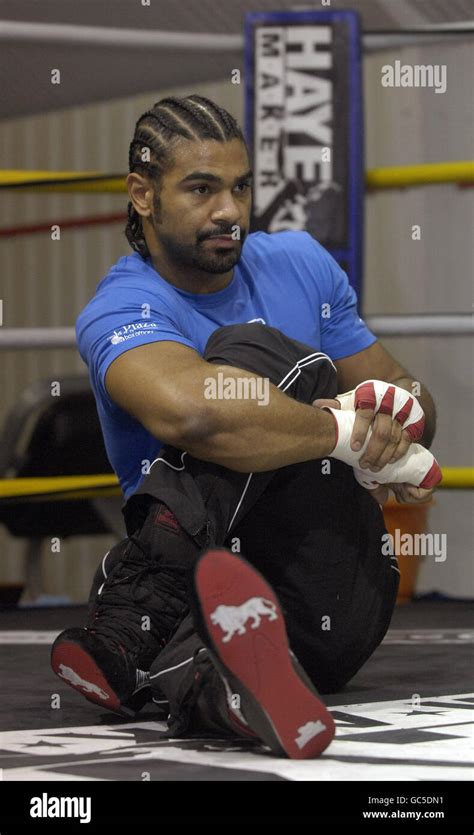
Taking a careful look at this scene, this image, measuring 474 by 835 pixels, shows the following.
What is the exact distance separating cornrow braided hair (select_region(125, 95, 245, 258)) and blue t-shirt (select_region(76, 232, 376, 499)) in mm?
110

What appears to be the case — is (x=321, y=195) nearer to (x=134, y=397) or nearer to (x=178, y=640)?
(x=134, y=397)

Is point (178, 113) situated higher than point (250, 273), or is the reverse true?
point (178, 113)

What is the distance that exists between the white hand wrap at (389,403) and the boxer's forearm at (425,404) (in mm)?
105

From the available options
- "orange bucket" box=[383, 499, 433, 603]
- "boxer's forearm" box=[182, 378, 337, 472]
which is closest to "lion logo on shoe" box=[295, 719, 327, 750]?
"boxer's forearm" box=[182, 378, 337, 472]

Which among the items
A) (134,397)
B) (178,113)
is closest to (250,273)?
(178,113)

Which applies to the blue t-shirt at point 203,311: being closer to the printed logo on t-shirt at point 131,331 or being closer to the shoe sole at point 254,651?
the printed logo on t-shirt at point 131,331

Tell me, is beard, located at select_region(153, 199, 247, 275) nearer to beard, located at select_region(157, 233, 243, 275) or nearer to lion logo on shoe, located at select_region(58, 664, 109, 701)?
beard, located at select_region(157, 233, 243, 275)

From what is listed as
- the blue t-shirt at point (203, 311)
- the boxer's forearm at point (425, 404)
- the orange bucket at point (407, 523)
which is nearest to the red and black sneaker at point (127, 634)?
the blue t-shirt at point (203, 311)

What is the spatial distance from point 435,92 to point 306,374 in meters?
2.13

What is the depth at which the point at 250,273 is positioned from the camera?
1.62m

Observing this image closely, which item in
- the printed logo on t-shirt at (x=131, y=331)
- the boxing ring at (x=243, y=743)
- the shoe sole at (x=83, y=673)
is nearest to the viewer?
the boxing ring at (x=243, y=743)

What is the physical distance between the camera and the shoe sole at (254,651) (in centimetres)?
105

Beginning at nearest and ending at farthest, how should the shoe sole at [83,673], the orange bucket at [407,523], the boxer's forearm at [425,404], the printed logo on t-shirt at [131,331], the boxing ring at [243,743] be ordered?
the boxing ring at [243,743] < the shoe sole at [83,673] < the printed logo on t-shirt at [131,331] < the boxer's forearm at [425,404] < the orange bucket at [407,523]

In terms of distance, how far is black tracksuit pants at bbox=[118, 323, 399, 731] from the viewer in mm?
1266
